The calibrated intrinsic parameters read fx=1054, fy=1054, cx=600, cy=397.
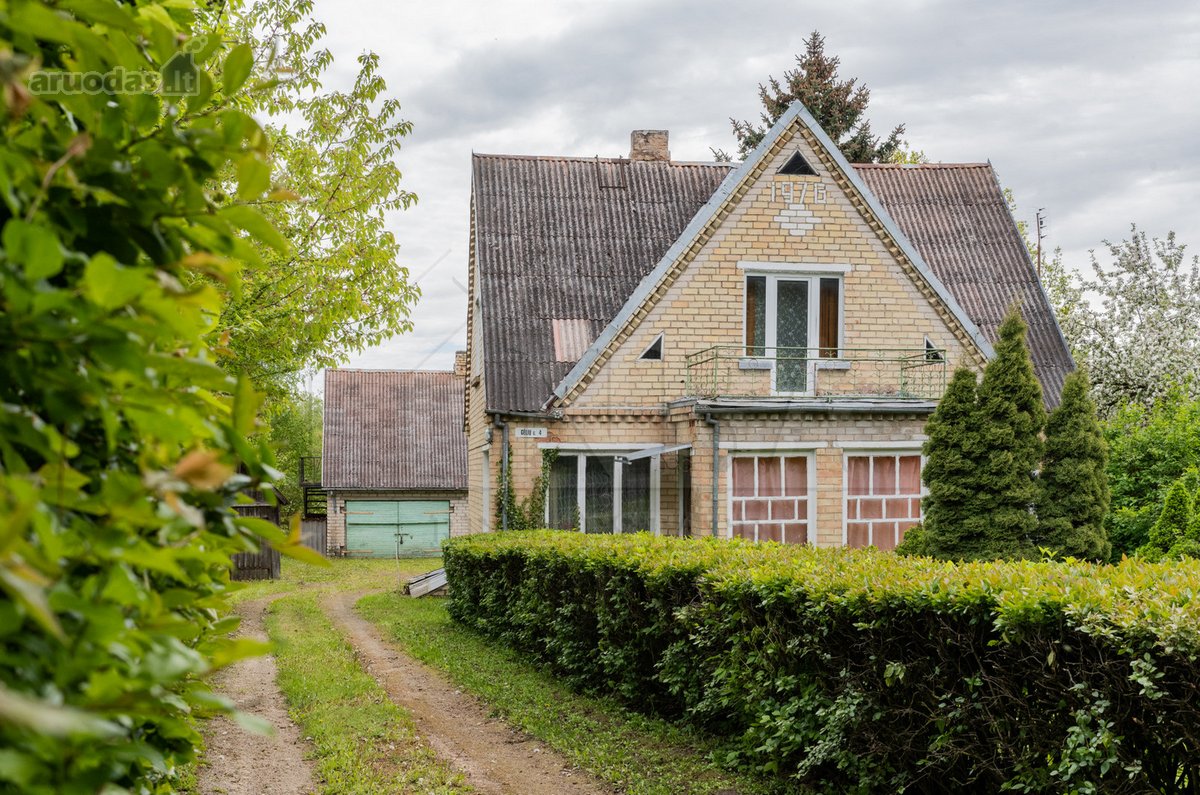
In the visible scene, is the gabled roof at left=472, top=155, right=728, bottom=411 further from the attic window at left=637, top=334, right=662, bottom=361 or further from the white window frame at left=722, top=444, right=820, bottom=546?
the white window frame at left=722, top=444, right=820, bottom=546

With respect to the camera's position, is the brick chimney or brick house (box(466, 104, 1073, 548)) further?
the brick chimney

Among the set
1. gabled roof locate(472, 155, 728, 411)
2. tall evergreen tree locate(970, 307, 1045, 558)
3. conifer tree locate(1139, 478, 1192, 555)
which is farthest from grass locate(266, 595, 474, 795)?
conifer tree locate(1139, 478, 1192, 555)

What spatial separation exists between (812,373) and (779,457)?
185 cm

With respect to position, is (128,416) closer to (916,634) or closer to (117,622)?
(117,622)

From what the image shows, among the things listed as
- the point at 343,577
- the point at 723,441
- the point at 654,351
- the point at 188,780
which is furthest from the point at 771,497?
the point at 343,577

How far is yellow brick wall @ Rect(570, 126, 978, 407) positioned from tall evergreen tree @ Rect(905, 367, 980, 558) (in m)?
4.63

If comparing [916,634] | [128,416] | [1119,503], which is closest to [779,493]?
[1119,503]

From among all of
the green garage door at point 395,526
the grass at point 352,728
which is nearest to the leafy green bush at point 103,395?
the grass at point 352,728

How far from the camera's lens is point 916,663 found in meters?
6.23

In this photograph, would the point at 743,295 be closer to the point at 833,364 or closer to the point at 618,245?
the point at 833,364

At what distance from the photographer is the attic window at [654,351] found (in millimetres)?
18828

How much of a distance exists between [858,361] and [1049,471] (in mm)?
4863

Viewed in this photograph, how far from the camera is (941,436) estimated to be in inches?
570

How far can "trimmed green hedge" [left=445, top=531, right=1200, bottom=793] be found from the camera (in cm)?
496
